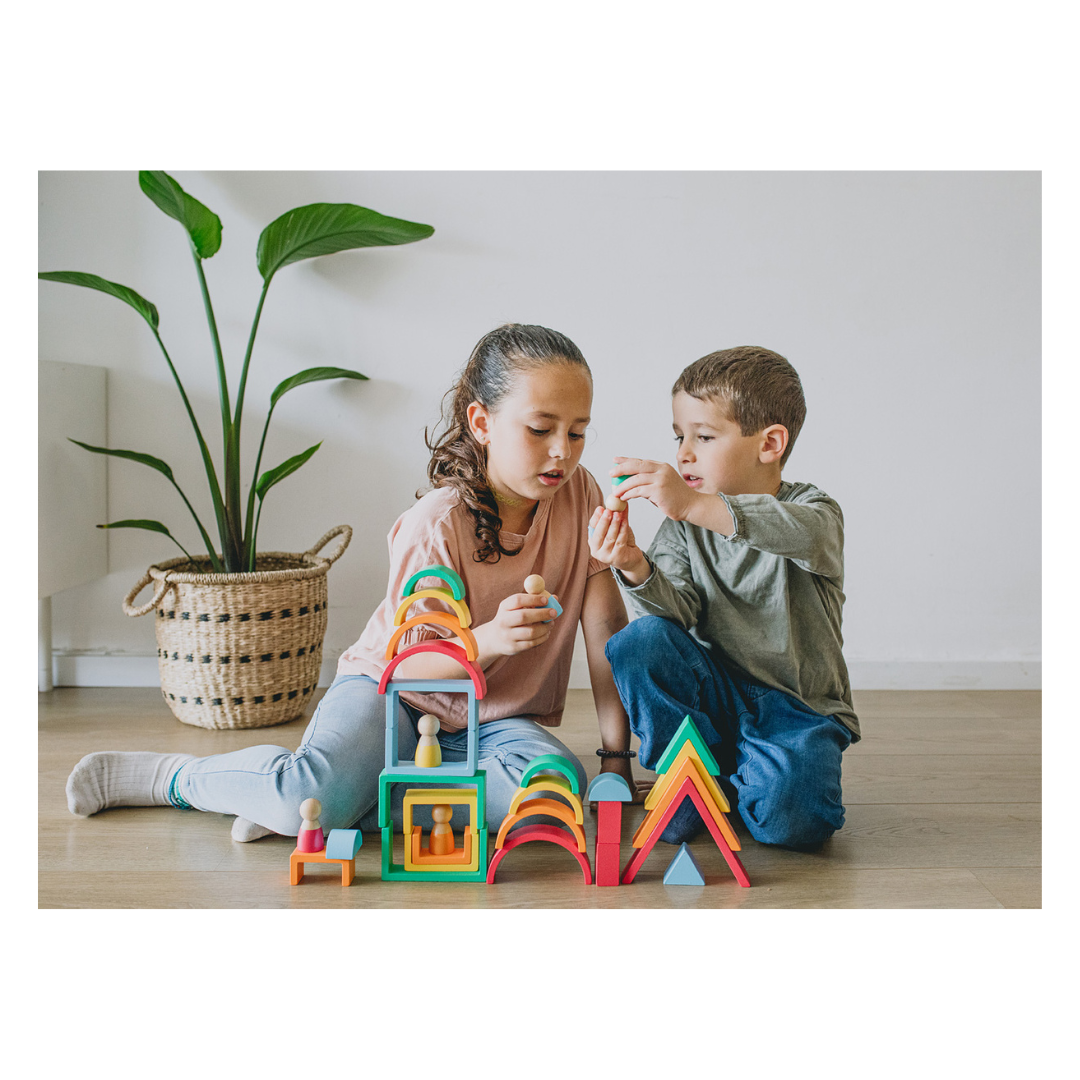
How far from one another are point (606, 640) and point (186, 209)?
3.20 ft

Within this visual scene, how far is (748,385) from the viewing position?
1.19 metres

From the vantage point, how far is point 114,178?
5.98 feet

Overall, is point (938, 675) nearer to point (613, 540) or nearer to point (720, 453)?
point (720, 453)

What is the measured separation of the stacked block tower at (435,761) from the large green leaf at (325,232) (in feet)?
2.74

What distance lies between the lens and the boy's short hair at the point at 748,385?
3.91 ft

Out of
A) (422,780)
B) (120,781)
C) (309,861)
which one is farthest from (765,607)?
(120,781)

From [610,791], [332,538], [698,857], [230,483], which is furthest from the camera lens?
[332,538]

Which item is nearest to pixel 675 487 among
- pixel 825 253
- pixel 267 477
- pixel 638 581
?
pixel 638 581

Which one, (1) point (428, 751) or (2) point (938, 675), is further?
(2) point (938, 675)

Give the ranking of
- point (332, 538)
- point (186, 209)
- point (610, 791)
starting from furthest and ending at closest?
point (332, 538) < point (186, 209) < point (610, 791)

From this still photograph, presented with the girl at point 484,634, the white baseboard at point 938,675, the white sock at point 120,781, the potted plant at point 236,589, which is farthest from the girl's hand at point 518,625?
the white baseboard at point 938,675

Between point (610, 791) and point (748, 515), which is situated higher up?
point (748, 515)

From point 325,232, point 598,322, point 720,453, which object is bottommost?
point 720,453

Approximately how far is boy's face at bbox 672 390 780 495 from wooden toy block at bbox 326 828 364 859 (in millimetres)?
586
